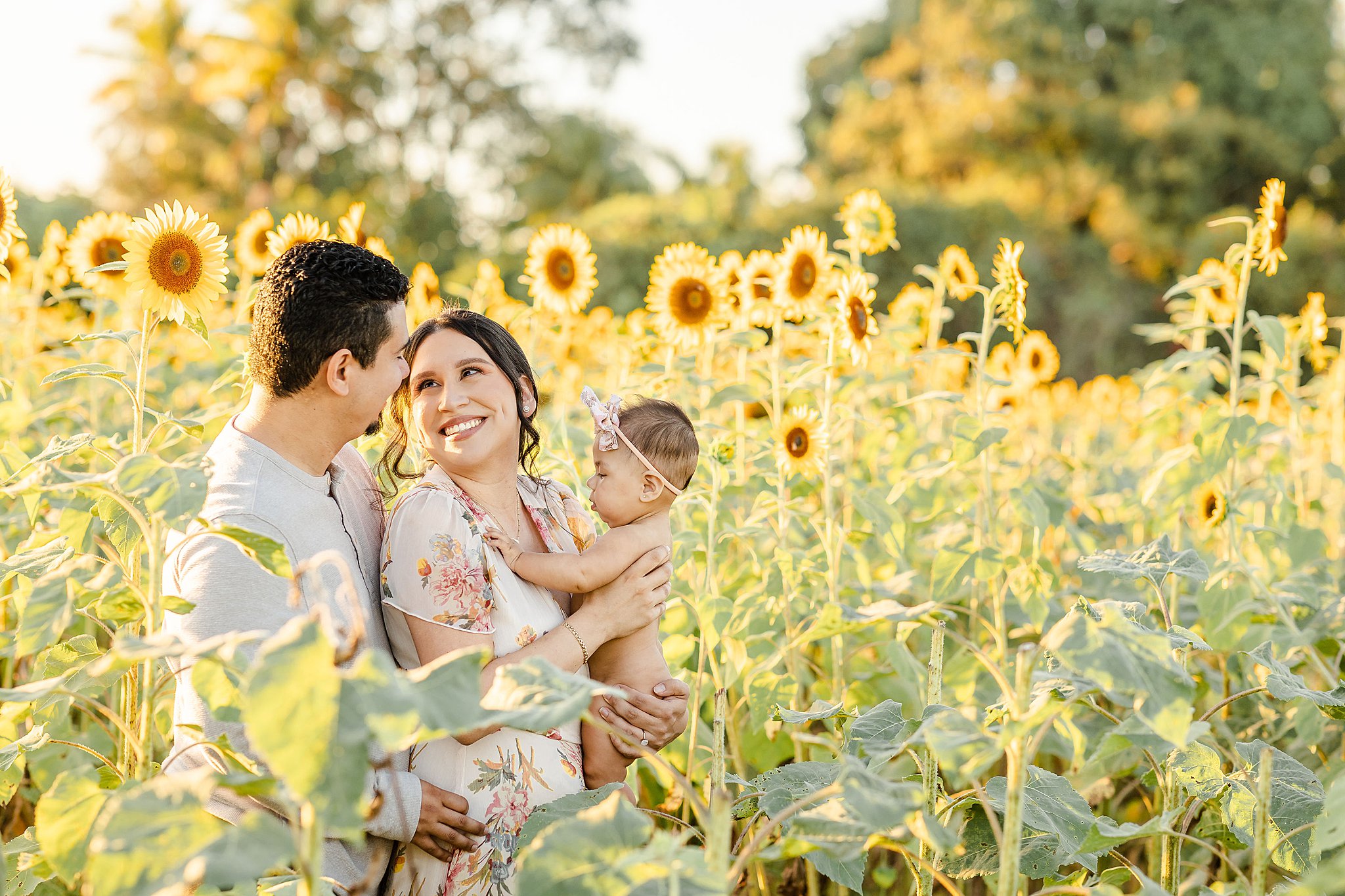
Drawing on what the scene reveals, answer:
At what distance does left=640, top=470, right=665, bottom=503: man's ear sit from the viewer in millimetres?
2307

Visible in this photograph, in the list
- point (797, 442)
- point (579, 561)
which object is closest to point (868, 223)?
point (797, 442)

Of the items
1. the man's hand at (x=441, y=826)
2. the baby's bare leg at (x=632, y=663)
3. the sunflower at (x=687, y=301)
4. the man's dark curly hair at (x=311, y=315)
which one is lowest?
the man's hand at (x=441, y=826)

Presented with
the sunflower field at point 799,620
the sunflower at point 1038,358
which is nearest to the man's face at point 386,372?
the sunflower field at point 799,620

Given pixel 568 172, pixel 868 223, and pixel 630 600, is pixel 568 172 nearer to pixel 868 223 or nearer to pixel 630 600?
pixel 868 223

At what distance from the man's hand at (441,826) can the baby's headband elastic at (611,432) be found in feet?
2.57

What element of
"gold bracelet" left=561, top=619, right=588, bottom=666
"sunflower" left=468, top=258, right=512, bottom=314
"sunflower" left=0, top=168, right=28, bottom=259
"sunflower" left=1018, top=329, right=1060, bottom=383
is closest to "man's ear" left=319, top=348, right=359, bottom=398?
"gold bracelet" left=561, top=619, right=588, bottom=666

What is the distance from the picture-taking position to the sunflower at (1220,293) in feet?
9.28

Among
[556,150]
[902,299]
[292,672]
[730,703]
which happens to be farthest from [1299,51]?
[292,672]

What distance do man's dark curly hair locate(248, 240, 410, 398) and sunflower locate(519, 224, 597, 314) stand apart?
1.35 meters

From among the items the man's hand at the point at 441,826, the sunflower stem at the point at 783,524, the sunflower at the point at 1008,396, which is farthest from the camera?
the sunflower at the point at 1008,396

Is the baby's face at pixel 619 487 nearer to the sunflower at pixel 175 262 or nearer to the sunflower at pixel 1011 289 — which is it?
the sunflower at pixel 175 262

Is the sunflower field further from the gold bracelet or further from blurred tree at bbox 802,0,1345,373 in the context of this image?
blurred tree at bbox 802,0,1345,373

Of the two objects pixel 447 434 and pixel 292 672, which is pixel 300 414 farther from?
pixel 292 672

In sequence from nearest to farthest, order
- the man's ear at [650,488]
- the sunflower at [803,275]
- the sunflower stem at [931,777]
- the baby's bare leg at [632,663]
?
the sunflower stem at [931,777] < the baby's bare leg at [632,663] < the man's ear at [650,488] < the sunflower at [803,275]
